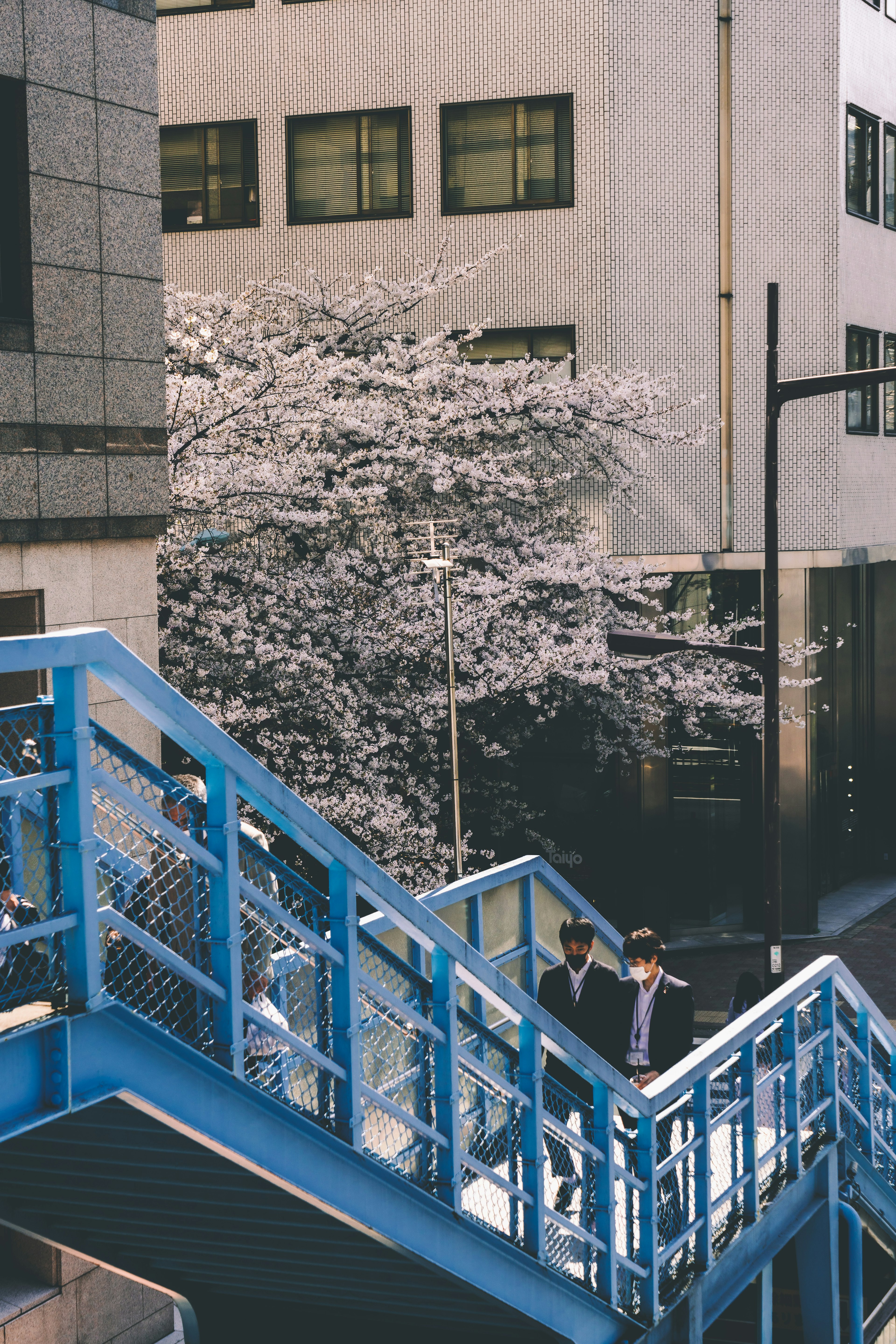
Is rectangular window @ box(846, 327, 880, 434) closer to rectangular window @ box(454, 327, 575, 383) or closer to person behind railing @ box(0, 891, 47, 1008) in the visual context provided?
rectangular window @ box(454, 327, 575, 383)

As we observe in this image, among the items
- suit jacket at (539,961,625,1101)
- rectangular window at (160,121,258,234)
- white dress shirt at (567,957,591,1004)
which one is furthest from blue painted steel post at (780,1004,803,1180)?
rectangular window at (160,121,258,234)

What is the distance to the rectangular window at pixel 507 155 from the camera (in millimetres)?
21000

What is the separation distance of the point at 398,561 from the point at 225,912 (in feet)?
45.0

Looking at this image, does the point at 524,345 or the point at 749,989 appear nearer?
the point at 749,989

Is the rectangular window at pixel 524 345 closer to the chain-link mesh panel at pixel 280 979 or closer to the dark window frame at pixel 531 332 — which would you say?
the dark window frame at pixel 531 332

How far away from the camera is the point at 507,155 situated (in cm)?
2120

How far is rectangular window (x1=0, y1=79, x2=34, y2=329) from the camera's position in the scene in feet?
30.3

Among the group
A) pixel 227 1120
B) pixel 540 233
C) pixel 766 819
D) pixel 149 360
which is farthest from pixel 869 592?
pixel 227 1120

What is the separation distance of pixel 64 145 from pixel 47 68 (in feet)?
1.52

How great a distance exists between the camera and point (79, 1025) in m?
3.64

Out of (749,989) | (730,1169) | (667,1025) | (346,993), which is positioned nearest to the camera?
(346,993)

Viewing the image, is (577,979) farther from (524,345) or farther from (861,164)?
(861,164)

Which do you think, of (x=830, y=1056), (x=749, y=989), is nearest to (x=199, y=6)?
(x=749, y=989)

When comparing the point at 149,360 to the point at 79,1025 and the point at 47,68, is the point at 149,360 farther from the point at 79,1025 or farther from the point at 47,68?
the point at 79,1025
